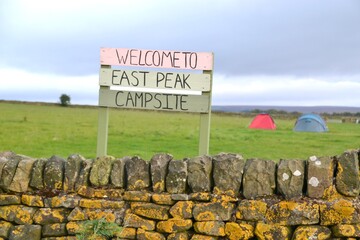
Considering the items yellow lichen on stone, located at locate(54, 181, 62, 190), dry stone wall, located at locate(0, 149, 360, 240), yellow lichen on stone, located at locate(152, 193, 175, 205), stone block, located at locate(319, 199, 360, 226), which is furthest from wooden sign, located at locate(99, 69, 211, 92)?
stone block, located at locate(319, 199, 360, 226)

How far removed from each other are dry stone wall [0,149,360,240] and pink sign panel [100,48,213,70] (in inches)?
84.1

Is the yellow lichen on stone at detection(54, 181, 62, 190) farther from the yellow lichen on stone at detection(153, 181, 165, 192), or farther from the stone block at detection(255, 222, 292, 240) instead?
the stone block at detection(255, 222, 292, 240)

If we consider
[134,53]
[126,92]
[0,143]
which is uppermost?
[134,53]

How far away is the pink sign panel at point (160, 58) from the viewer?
23.5 ft

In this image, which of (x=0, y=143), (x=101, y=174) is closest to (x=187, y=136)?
(x=0, y=143)

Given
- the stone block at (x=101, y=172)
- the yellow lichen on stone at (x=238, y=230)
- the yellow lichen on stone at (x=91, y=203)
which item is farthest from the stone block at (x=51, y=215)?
the yellow lichen on stone at (x=238, y=230)

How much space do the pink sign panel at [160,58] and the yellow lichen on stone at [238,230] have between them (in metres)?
2.78

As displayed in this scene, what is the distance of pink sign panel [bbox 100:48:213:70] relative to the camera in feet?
23.5

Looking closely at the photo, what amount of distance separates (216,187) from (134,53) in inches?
112

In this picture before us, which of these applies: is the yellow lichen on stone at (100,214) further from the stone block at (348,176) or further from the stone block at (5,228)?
the stone block at (348,176)

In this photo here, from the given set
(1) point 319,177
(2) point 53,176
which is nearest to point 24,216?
(2) point 53,176

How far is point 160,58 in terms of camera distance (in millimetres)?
7246

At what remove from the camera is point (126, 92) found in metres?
7.49

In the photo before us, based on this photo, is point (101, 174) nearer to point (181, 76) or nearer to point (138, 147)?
point (181, 76)
